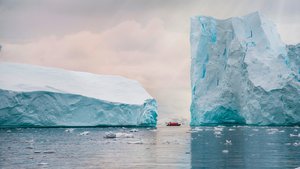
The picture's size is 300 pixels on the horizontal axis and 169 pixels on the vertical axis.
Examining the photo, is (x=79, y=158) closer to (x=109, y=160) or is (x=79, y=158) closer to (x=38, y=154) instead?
(x=109, y=160)

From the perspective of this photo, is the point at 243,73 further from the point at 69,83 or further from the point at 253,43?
the point at 69,83

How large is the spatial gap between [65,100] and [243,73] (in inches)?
640

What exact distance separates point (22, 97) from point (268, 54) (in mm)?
22181

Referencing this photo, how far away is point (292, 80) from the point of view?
1663 inches

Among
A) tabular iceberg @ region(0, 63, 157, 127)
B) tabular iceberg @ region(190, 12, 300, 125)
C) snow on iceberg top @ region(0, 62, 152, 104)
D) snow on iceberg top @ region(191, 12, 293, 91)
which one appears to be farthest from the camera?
snow on iceberg top @ region(191, 12, 293, 91)

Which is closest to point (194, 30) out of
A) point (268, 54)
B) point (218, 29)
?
point (218, 29)

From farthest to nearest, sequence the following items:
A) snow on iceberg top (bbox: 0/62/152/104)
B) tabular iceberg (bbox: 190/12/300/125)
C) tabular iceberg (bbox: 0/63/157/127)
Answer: tabular iceberg (bbox: 190/12/300/125), snow on iceberg top (bbox: 0/62/152/104), tabular iceberg (bbox: 0/63/157/127)

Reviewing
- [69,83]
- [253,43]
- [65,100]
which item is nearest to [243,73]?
[253,43]

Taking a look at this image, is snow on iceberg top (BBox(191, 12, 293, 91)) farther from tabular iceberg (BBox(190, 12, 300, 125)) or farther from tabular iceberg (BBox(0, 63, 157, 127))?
tabular iceberg (BBox(0, 63, 157, 127))

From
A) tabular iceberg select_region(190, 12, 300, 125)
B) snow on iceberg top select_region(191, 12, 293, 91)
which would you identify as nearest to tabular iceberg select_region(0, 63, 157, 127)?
tabular iceberg select_region(190, 12, 300, 125)

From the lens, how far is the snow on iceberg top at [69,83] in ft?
135

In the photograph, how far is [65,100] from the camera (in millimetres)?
41312

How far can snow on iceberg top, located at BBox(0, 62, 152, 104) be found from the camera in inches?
1615

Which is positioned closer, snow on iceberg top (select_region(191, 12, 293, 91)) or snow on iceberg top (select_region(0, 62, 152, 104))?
snow on iceberg top (select_region(0, 62, 152, 104))
